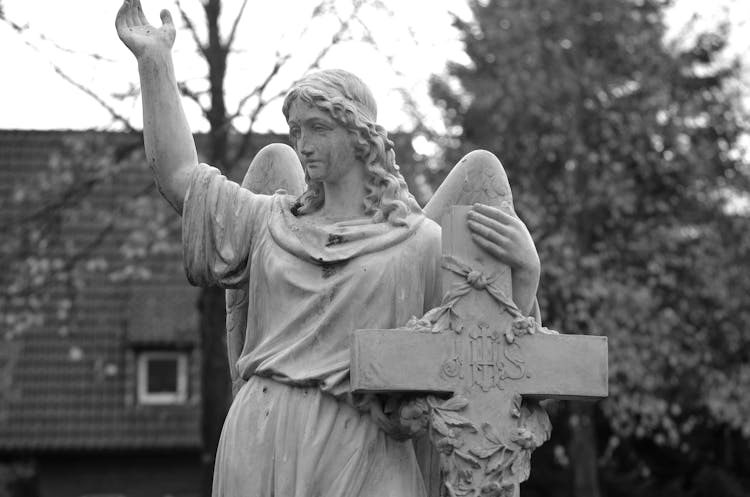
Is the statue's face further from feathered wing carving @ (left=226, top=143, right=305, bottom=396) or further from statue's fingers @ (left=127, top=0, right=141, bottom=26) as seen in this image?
statue's fingers @ (left=127, top=0, right=141, bottom=26)

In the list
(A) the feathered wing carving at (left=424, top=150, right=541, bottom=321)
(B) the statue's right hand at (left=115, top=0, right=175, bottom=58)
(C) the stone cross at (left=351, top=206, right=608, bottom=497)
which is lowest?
(C) the stone cross at (left=351, top=206, right=608, bottom=497)

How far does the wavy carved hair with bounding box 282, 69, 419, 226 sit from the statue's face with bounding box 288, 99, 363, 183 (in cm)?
2

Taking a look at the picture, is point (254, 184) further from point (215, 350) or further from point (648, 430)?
point (648, 430)

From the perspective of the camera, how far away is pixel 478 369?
264 inches

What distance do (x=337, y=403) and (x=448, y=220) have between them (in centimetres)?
79

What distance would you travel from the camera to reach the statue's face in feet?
22.7

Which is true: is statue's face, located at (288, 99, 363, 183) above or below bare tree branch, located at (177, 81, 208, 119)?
below

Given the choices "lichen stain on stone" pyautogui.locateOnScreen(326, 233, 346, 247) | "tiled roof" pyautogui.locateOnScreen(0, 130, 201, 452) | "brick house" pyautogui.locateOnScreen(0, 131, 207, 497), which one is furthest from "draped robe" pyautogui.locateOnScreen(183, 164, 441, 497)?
"brick house" pyautogui.locateOnScreen(0, 131, 207, 497)

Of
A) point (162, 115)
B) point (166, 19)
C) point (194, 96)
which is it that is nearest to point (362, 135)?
point (162, 115)

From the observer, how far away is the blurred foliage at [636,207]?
26.5m

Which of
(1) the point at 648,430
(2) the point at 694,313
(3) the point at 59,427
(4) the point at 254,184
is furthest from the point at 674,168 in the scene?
(4) the point at 254,184

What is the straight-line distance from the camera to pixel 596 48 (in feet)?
97.3

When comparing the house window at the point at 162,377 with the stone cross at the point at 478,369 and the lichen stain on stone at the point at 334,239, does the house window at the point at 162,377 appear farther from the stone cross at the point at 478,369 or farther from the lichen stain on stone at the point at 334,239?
the stone cross at the point at 478,369

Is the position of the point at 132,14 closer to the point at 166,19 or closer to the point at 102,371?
the point at 166,19
